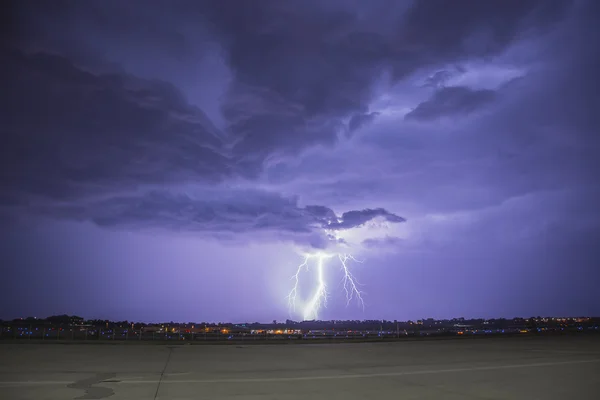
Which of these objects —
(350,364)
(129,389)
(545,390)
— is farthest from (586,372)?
(129,389)

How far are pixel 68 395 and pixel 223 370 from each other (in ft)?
16.4

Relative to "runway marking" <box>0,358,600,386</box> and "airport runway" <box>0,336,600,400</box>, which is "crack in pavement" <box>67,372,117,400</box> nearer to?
"airport runway" <box>0,336,600,400</box>

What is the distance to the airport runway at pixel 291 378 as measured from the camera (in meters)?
9.32

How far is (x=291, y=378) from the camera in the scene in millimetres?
11594

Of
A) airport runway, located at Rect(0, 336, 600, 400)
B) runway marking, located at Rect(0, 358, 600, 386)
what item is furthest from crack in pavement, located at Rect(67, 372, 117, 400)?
runway marking, located at Rect(0, 358, 600, 386)

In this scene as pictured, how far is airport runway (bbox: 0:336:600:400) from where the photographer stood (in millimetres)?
9320

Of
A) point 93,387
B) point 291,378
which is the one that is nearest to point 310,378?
point 291,378

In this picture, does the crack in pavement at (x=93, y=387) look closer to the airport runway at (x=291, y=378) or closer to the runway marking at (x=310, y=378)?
the airport runway at (x=291, y=378)

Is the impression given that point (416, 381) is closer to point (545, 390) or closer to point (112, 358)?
point (545, 390)

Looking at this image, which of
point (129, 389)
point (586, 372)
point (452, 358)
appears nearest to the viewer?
point (129, 389)

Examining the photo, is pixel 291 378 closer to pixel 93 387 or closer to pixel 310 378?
pixel 310 378

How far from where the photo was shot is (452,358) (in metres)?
16.9

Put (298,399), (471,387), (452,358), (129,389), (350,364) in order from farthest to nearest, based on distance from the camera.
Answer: (452,358)
(350,364)
(471,387)
(129,389)
(298,399)

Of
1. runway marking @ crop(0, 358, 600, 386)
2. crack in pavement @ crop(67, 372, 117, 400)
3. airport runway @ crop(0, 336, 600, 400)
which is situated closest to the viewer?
crack in pavement @ crop(67, 372, 117, 400)
